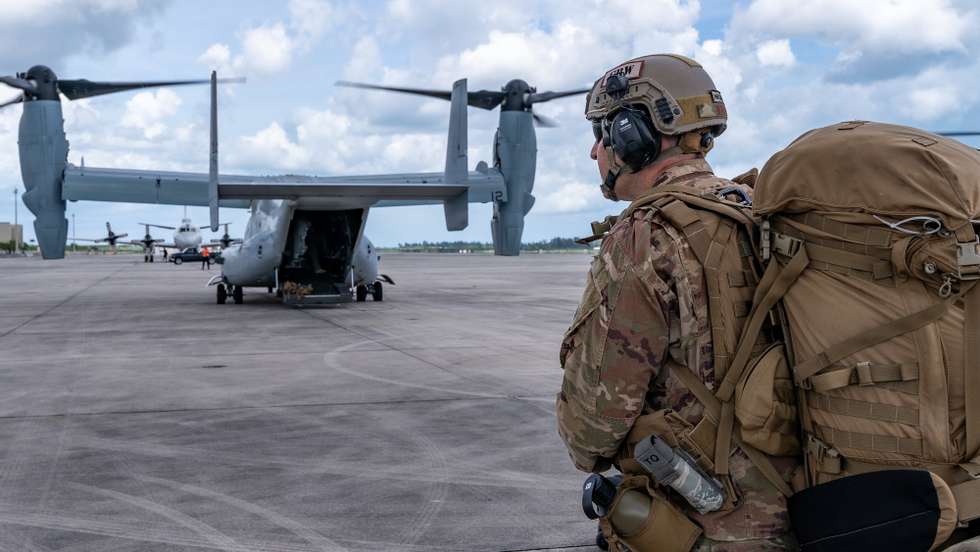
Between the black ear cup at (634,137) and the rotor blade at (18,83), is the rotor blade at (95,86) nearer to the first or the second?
the rotor blade at (18,83)

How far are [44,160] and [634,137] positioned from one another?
105ft

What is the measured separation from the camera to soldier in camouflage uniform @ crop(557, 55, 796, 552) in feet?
8.22

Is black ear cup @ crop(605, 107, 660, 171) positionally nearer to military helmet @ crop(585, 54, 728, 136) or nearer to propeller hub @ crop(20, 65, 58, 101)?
military helmet @ crop(585, 54, 728, 136)

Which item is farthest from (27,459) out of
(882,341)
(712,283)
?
(882,341)

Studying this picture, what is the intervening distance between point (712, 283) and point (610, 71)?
38.3 inches

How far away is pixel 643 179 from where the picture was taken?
9.75ft

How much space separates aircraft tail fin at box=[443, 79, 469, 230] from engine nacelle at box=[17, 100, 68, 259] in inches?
717

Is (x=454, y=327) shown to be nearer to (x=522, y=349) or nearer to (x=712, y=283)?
(x=522, y=349)

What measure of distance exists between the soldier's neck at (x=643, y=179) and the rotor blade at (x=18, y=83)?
32.5 m

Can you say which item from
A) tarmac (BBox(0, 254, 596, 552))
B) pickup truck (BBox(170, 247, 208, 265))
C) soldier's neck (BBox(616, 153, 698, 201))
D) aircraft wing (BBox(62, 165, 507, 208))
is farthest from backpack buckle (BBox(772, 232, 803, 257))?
pickup truck (BBox(170, 247, 208, 265))

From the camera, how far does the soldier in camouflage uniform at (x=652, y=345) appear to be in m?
2.51

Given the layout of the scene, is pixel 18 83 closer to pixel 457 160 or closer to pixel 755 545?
pixel 457 160

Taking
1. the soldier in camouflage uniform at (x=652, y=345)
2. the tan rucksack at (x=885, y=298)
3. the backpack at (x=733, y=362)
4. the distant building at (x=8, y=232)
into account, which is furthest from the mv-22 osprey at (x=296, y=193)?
the distant building at (x=8, y=232)

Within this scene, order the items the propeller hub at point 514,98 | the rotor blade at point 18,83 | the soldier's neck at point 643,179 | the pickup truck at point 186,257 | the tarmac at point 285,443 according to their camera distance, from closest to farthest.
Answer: the soldier's neck at point 643,179 < the tarmac at point 285,443 < the rotor blade at point 18,83 < the propeller hub at point 514,98 < the pickup truck at point 186,257
